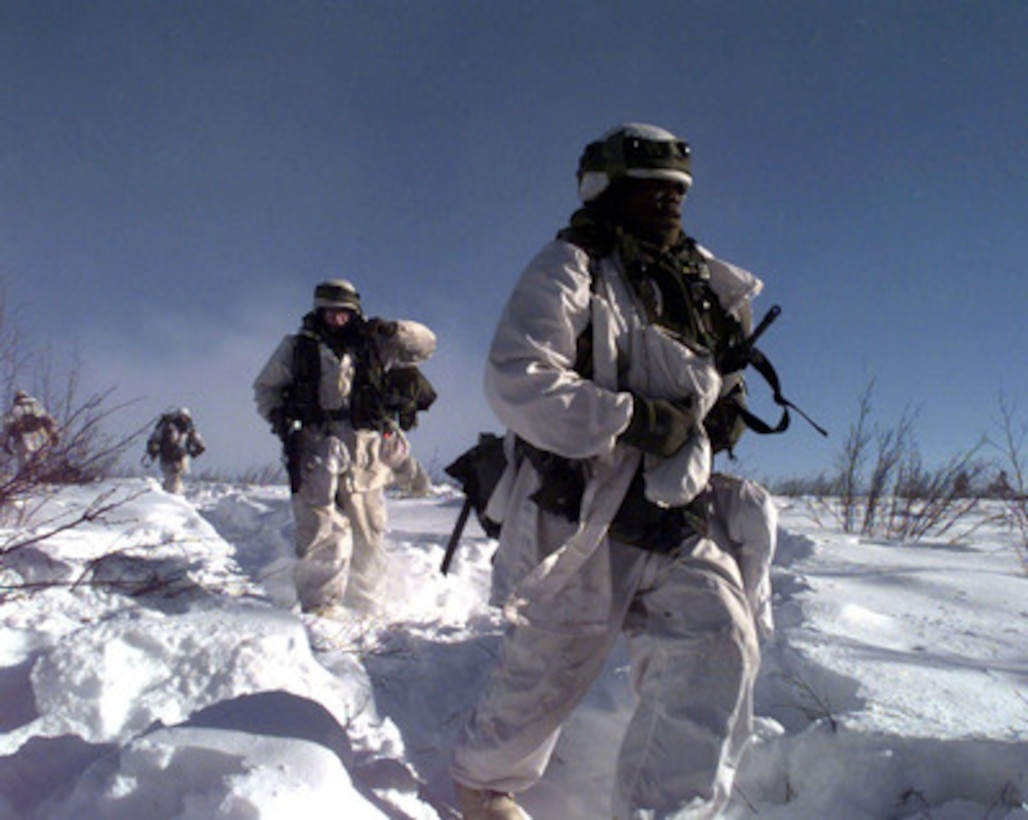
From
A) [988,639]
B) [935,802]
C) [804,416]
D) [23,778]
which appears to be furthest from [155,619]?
[988,639]

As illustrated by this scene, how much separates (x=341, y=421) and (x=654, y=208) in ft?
9.93

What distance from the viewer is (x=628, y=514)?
5.57 feet

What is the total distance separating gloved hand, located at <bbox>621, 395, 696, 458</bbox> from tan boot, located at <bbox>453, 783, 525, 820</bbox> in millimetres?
934

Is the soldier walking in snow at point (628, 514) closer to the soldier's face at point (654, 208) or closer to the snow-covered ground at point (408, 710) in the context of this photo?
the soldier's face at point (654, 208)

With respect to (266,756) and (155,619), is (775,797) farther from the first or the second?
(155,619)

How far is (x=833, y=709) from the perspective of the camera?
2.22m

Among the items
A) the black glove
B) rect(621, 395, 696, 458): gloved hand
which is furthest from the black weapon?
the black glove

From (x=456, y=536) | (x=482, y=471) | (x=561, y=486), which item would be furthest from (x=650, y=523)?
(x=456, y=536)

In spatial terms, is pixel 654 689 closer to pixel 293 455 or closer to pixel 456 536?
pixel 456 536

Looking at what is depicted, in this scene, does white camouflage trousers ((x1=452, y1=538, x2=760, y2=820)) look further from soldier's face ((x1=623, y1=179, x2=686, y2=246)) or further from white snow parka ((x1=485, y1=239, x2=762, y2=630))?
soldier's face ((x1=623, y1=179, x2=686, y2=246))

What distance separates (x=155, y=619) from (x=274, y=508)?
5747mm

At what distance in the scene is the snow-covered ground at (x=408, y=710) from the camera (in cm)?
154

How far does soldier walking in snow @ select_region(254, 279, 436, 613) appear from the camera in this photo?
4367 mm

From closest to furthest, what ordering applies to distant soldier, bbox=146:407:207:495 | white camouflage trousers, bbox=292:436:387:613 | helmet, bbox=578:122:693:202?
1. helmet, bbox=578:122:693:202
2. white camouflage trousers, bbox=292:436:387:613
3. distant soldier, bbox=146:407:207:495
